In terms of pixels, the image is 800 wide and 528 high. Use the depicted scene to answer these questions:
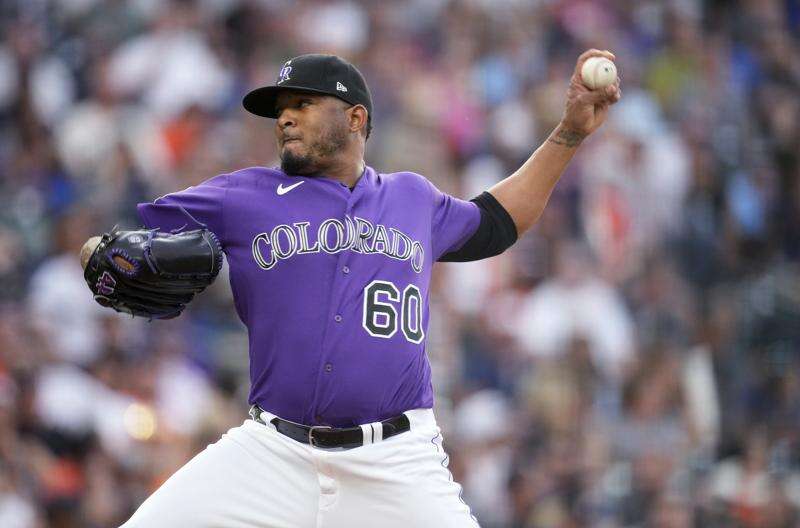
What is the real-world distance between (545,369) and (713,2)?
5.05m

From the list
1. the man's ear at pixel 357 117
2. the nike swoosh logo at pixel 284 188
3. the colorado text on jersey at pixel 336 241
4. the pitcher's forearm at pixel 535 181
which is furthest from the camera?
the pitcher's forearm at pixel 535 181

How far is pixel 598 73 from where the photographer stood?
5.08 meters

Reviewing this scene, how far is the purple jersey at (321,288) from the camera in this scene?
4.46m

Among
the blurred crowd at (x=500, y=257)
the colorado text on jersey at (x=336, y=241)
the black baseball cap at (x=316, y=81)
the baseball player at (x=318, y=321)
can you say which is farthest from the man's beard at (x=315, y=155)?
the blurred crowd at (x=500, y=257)

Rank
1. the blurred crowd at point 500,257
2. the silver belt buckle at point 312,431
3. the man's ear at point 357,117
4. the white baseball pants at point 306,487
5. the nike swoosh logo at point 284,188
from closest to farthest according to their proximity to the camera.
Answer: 1. the white baseball pants at point 306,487
2. the silver belt buckle at point 312,431
3. the nike swoosh logo at point 284,188
4. the man's ear at point 357,117
5. the blurred crowd at point 500,257

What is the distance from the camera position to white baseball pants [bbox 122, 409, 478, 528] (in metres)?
4.32

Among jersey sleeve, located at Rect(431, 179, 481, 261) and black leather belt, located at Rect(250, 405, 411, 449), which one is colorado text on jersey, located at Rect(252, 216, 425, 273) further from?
black leather belt, located at Rect(250, 405, 411, 449)

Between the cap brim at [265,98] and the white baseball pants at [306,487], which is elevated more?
the cap brim at [265,98]

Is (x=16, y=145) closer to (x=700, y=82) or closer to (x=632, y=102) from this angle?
(x=632, y=102)

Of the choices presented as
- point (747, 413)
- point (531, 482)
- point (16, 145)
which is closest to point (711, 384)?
point (747, 413)

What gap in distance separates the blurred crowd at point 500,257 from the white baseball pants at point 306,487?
3458 millimetres

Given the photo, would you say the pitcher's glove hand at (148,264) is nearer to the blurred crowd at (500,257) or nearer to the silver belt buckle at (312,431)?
the silver belt buckle at (312,431)

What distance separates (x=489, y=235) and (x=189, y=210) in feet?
3.72

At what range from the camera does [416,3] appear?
450 inches
